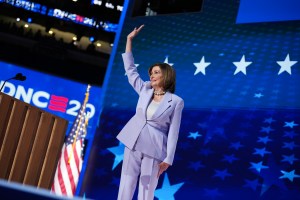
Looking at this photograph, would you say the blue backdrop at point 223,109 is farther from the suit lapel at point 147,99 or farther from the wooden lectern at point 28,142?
the suit lapel at point 147,99

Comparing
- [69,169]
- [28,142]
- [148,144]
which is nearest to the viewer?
[148,144]

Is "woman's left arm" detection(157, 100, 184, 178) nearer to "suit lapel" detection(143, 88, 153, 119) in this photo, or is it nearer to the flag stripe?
"suit lapel" detection(143, 88, 153, 119)

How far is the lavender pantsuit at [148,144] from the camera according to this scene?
92.3 inches

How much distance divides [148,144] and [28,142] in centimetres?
97

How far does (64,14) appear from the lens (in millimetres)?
16641


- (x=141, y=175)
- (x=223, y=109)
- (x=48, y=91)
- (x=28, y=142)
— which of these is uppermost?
(x=48, y=91)

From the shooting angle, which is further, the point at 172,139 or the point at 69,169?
the point at 69,169

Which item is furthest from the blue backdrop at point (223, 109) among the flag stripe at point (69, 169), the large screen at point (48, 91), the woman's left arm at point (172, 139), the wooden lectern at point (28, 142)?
the large screen at point (48, 91)

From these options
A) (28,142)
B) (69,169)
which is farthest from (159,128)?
(69,169)

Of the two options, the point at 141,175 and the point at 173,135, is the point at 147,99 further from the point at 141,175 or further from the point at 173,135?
the point at 141,175

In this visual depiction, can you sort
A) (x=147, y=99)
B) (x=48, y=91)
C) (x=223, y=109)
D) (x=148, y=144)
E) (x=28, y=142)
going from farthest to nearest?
(x=48, y=91) < (x=223, y=109) < (x=28, y=142) < (x=147, y=99) < (x=148, y=144)

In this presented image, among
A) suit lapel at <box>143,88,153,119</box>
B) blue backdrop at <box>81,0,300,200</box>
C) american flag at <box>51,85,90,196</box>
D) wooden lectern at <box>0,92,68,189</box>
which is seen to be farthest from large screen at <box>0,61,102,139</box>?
suit lapel at <box>143,88,153,119</box>

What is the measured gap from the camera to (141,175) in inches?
92.6

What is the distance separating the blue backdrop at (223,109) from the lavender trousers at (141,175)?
5.43ft
